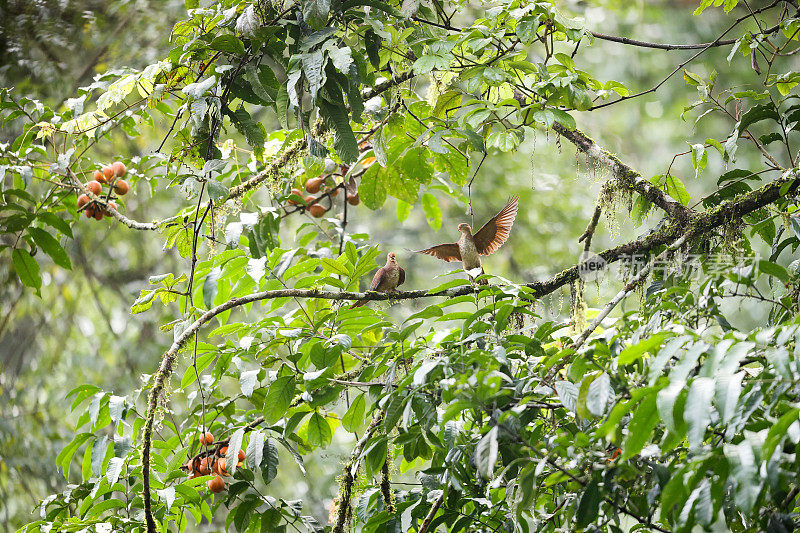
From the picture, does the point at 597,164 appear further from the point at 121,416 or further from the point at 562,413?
the point at 121,416

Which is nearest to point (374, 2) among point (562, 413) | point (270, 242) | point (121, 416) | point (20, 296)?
point (270, 242)

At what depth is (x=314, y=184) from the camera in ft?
7.02

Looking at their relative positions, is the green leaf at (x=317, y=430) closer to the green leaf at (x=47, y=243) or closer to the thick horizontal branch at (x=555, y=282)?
the thick horizontal branch at (x=555, y=282)

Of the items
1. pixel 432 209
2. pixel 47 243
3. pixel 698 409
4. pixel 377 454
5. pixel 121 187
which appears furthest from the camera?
pixel 432 209

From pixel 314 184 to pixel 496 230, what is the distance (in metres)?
0.68

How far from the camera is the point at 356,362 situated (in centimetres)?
194

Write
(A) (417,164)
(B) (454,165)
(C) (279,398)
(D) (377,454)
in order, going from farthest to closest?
(B) (454,165)
(A) (417,164)
(C) (279,398)
(D) (377,454)

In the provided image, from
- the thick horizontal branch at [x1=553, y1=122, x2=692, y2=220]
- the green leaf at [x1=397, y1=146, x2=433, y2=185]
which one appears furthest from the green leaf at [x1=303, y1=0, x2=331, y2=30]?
the thick horizontal branch at [x1=553, y1=122, x2=692, y2=220]

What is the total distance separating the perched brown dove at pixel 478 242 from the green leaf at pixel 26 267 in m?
1.18

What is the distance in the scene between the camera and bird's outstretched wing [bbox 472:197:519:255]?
5.53ft

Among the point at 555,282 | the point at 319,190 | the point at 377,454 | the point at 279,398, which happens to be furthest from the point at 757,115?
the point at 319,190

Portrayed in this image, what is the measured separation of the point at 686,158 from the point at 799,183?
13.6 feet

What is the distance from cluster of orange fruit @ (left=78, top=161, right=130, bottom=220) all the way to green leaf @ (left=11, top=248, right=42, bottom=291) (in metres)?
0.20

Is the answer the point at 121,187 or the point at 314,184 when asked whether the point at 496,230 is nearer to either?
the point at 314,184
